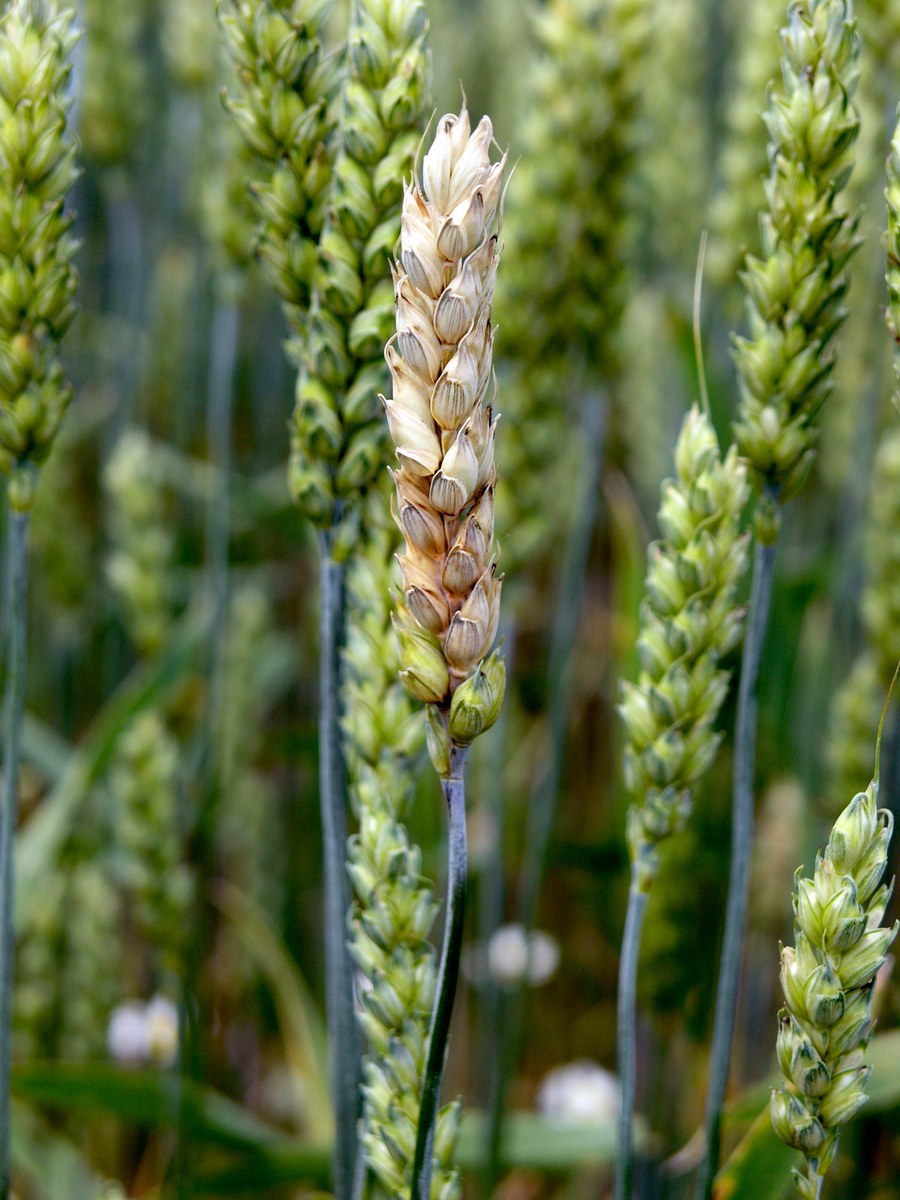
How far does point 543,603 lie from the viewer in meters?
2.42

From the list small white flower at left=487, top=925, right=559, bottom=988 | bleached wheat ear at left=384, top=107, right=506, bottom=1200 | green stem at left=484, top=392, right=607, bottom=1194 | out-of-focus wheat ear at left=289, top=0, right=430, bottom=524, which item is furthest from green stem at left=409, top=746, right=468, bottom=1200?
small white flower at left=487, top=925, right=559, bottom=988

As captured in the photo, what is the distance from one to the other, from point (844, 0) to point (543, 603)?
70.4 inches

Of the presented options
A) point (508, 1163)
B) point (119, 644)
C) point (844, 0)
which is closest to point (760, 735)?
point (508, 1163)

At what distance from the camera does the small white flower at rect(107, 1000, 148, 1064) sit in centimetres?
159

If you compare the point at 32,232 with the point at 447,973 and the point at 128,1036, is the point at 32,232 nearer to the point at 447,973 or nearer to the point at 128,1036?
the point at 447,973

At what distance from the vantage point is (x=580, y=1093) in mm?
1577

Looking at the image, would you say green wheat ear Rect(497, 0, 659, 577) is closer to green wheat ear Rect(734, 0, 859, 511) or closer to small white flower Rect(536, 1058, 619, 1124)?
green wheat ear Rect(734, 0, 859, 511)

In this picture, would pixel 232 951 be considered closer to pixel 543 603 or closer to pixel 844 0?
pixel 543 603

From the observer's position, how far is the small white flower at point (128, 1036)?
5.21ft

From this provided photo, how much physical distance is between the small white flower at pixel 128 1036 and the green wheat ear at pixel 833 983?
119cm

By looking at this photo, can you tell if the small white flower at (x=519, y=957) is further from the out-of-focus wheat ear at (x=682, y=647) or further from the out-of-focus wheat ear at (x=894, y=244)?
the out-of-focus wheat ear at (x=894, y=244)

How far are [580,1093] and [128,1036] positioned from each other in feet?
2.01

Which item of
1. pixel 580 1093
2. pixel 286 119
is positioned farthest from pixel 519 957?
pixel 286 119

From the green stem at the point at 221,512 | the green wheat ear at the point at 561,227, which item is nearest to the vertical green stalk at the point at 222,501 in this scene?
the green stem at the point at 221,512
